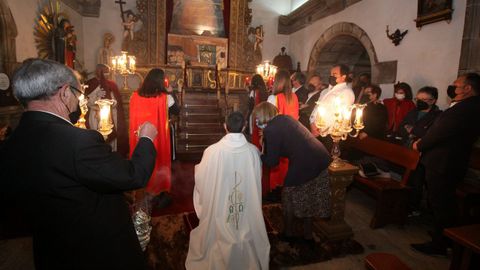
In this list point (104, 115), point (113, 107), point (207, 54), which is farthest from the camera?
point (207, 54)

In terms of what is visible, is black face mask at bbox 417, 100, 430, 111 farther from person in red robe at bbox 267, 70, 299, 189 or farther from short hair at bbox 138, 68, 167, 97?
short hair at bbox 138, 68, 167, 97

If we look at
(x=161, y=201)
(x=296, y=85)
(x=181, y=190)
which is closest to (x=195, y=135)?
(x=181, y=190)

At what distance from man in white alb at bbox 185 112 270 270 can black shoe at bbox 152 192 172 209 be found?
177cm

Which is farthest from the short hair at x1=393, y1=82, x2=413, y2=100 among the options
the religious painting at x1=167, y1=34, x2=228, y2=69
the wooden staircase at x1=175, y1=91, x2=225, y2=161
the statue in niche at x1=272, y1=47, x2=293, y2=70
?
the religious painting at x1=167, y1=34, x2=228, y2=69

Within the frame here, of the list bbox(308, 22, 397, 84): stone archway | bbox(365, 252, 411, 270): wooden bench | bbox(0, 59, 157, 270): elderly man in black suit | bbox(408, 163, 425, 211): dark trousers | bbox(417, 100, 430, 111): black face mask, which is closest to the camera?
bbox(0, 59, 157, 270): elderly man in black suit

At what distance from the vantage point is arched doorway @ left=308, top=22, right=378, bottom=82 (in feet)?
27.4

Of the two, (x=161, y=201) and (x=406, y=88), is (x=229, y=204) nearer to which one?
(x=161, y=201)

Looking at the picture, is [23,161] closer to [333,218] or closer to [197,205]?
[197,205]

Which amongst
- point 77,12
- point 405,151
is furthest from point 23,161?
point 77,12

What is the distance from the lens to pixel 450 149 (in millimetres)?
3158

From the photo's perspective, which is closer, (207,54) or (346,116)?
(346,116)

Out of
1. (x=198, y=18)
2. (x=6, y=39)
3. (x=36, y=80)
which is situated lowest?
(x=36, y=80)

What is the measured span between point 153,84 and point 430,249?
4.02 meters

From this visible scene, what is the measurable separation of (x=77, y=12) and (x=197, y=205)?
9961 mm
